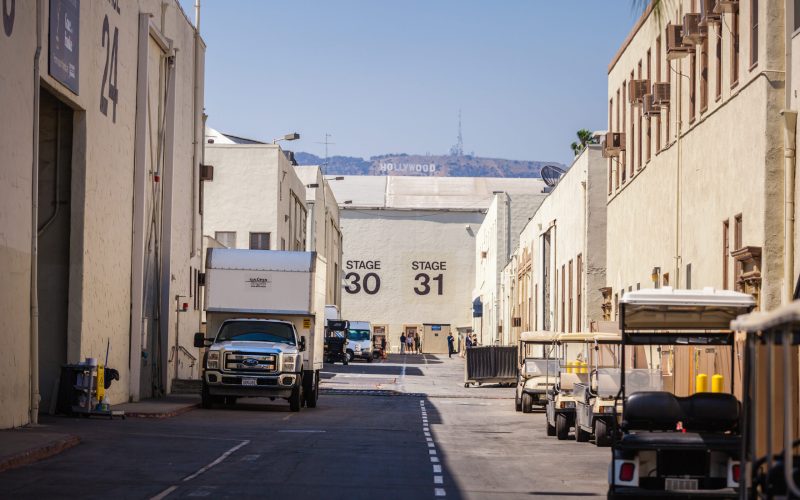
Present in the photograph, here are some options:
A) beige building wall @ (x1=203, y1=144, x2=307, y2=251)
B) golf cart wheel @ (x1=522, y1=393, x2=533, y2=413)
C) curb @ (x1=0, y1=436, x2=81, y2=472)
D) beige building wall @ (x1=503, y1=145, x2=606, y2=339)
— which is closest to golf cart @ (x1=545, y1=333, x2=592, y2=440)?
golf cart wheel @ (x1=522, y1=393, x2=533, y2=413)

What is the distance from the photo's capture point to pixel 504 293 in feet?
310

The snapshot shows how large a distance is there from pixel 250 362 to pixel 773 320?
25760 millimetres

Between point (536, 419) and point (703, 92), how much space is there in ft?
29.8

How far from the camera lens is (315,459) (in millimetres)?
20438

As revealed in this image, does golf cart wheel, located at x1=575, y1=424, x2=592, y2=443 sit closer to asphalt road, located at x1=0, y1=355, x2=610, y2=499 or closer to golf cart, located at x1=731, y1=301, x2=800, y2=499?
asphalt road, located at x1=0, y1=355, x2=610, y2=499

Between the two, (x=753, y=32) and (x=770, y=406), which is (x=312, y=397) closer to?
(x=753, y=32)

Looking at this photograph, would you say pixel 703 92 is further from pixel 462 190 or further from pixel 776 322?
pixel 462 190

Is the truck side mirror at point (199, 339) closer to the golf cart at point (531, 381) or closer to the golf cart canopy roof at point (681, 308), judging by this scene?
the golf cart at point (531, 381)

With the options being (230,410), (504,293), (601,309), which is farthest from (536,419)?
(504,293)

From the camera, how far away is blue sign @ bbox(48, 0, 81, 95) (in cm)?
2631

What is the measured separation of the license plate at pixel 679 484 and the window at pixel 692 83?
21.2 m

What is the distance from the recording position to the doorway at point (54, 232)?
2936 centimetres

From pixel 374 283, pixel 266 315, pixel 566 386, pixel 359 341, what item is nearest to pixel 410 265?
pixel 374 283

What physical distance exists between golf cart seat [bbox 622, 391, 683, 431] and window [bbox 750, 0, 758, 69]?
14.1 metres
